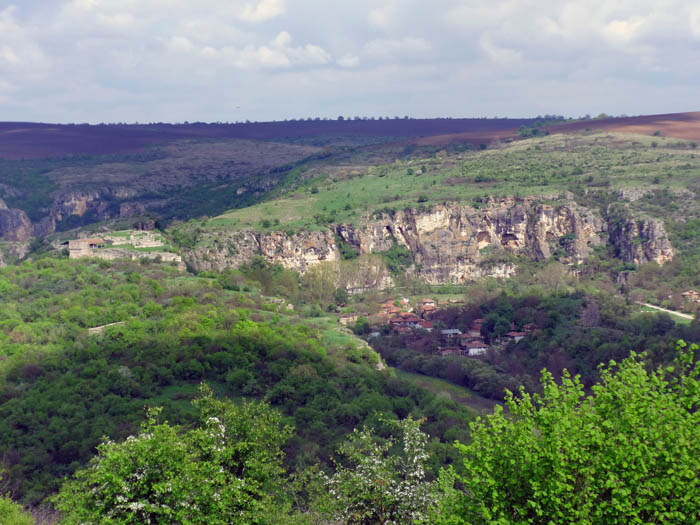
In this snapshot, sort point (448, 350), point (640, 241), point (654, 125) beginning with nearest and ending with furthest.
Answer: point (448, 350) < point (640, 241) < point (654, 125)

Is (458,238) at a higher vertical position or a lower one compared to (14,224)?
higher

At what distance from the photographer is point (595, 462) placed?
43.9 ft

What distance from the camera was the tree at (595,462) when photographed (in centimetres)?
1277

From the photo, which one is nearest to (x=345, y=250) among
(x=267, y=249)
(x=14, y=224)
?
(x=267, y=249)

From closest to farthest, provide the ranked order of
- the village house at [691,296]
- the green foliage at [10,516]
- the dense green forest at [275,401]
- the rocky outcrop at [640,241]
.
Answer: the dense green forest at [275,401] → the green foliage at [10,516] → the village house at [691,296] → the rocky outcrop at [640,241]

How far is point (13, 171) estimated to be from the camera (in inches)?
5920

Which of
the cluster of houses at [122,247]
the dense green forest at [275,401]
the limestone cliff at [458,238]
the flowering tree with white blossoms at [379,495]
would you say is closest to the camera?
the dense green forest at [275,401]

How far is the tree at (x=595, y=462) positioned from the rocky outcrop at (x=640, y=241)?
76976 mm

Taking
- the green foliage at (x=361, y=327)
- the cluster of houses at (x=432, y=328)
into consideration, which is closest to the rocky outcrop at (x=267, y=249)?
the cluster of houses at (x=432, y=328)

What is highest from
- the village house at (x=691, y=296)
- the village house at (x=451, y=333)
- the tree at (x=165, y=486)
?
the tree at (x=165, y=486)

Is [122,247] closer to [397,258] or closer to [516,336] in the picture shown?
[397,258]

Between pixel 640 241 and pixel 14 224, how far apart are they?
104m

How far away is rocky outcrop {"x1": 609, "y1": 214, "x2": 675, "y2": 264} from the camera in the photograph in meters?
85.6

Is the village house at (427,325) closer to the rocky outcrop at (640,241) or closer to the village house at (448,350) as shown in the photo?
the village house at (448,350)
